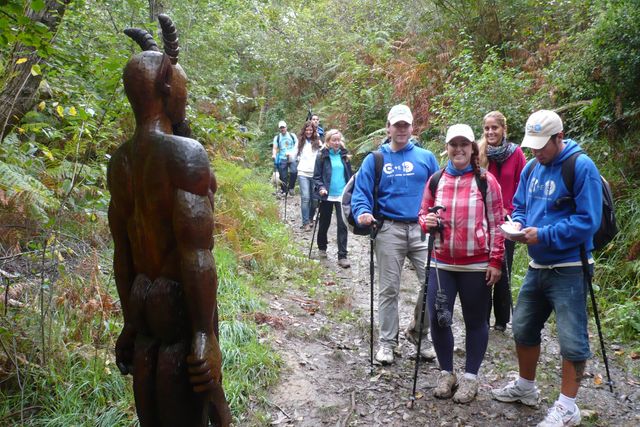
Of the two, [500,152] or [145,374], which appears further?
[500,152]

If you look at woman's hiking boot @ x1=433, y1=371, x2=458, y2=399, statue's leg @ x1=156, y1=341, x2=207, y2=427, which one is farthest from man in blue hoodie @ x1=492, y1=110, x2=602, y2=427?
statue's leg @ x1=156, y1=341, x2=207, y2=427

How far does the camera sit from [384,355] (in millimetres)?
5086

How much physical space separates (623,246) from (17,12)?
7.57m

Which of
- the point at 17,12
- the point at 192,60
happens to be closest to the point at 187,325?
the point at 17,12

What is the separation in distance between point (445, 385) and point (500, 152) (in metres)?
2.62

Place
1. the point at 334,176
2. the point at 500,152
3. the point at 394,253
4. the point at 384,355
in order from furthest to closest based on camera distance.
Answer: the point at 334,176, the point at 500,152, the point at 384,355, the point at 394,253

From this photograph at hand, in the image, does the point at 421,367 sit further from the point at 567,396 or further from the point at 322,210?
the point at 322,210

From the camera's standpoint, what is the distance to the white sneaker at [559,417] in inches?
147

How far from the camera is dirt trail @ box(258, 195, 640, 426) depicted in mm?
4195

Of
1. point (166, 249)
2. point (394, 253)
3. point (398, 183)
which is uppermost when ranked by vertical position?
point (398, 183)

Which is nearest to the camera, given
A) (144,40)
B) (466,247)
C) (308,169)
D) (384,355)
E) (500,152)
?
(144,40)

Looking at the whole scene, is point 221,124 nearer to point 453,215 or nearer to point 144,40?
point 453,215

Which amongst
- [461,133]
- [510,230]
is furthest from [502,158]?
[510,230]

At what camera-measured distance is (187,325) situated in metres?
2.35
